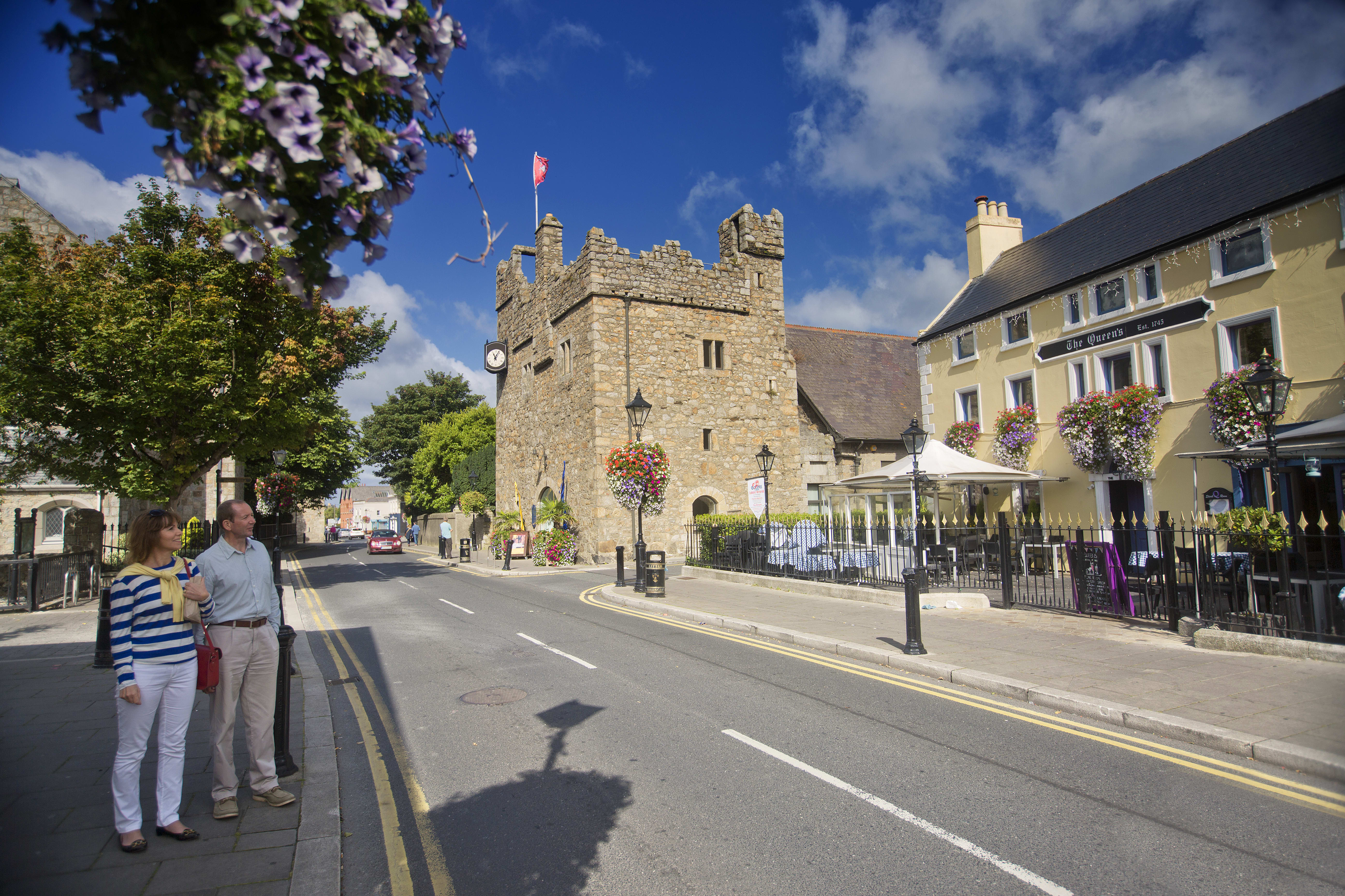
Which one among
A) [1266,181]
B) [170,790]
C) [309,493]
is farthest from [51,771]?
[309,493]

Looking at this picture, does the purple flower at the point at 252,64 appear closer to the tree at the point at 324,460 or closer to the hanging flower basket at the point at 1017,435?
the hanging flower basket at the point at 1017,435

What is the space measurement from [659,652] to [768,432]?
19543mm

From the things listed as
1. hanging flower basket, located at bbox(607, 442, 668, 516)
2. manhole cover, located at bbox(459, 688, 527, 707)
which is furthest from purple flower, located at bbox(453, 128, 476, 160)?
hanging flower basket, located at bbox(607, 442, 668, 516)

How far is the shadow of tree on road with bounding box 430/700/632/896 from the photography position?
3.66 m

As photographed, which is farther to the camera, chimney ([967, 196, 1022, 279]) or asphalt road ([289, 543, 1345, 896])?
chimney ([967, 196, 1022, 279])

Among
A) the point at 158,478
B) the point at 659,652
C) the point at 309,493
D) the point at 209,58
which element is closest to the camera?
the point at 209,58

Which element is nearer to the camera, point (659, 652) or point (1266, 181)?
point (659, 652)

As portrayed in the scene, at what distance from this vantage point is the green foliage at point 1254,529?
335 inches

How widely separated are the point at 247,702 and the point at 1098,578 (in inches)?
454

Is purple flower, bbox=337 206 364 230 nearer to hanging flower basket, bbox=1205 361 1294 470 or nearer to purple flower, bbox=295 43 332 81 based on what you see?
purple flower, bbox=295 43 332 81

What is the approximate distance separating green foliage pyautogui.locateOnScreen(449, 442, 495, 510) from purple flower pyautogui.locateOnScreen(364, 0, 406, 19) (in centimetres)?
3978

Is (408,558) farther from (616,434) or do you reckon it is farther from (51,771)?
(51,771)

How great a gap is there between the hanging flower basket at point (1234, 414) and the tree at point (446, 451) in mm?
39913

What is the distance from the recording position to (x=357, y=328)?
28719mm
